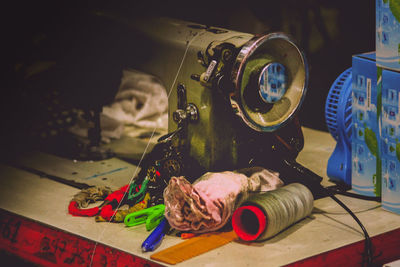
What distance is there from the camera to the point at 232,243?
8.09ft

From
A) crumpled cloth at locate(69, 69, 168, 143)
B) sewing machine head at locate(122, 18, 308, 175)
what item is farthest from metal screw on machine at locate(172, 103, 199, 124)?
crumpled cloth at locate(69, 69, 168, 143)

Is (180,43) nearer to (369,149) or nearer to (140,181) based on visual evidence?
(140,181)

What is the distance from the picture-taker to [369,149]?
286 cm

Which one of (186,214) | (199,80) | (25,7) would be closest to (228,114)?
(199,80)

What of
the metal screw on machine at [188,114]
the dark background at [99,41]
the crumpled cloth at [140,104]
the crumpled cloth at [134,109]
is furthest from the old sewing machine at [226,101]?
the crumpled cloth at [140,104]

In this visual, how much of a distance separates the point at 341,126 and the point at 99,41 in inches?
42.1

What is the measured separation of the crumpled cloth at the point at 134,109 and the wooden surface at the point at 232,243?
0.68 meters

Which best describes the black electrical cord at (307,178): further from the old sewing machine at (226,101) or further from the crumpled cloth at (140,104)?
the crumpled cloth at (140,104)

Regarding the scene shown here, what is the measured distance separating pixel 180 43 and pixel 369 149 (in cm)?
83

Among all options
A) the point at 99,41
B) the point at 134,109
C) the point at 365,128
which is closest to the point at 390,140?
the point at 365,128

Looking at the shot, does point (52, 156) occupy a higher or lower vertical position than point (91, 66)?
lower

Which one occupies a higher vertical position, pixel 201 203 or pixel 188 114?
pixel 188 114

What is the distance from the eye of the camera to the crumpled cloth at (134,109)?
3742 millimetres

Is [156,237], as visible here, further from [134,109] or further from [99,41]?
[134,109]
